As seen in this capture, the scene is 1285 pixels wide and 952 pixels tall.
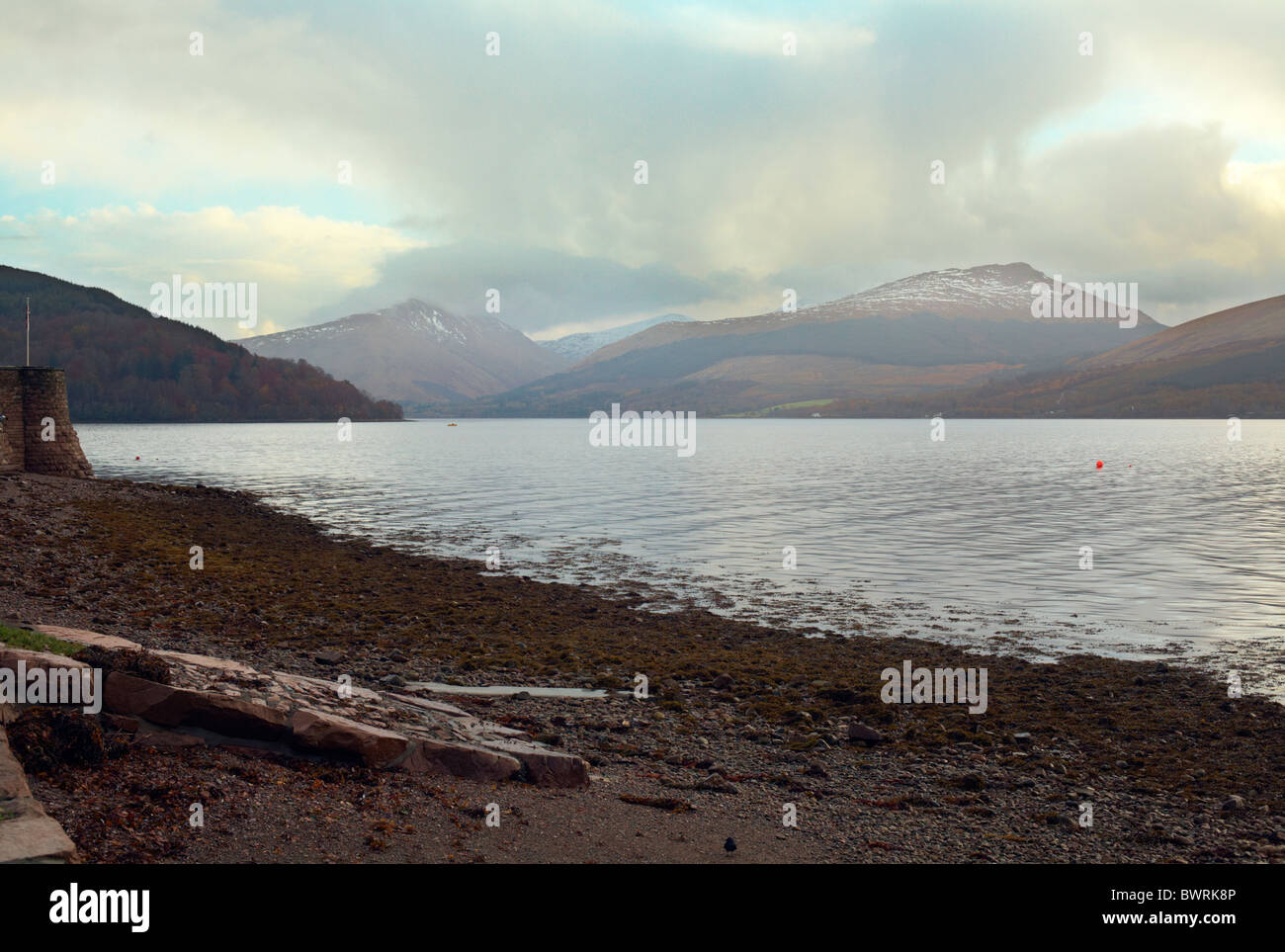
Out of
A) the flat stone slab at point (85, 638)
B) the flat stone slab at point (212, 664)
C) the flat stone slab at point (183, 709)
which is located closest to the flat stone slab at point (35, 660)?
the flat stone slab at point (183, 709)

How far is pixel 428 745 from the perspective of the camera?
11.1m

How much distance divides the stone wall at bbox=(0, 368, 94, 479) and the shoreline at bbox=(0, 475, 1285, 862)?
65.5 feet

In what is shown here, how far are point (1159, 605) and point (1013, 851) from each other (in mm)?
19671

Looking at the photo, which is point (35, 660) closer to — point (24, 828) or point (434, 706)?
point (24, 828)

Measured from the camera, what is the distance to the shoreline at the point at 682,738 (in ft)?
31.6

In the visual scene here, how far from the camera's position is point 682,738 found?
1426 cm

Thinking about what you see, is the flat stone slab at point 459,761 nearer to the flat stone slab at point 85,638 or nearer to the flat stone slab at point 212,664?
the flat stone slab at point 212,664

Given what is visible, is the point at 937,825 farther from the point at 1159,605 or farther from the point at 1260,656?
the point at 1159,605

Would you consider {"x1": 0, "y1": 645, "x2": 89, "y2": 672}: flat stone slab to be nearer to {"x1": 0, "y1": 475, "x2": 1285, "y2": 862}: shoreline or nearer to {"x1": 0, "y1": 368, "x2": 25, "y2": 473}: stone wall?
{"x1": 0, "y1": 475, "x2": 1285, "y2": 862}: shoreline

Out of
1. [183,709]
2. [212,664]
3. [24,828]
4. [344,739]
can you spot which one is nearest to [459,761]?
[344,739]

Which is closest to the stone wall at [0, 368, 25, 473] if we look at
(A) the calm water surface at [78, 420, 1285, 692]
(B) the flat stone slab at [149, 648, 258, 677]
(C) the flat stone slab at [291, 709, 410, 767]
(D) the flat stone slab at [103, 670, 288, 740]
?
(A) the calm water surface at [78, 420, 1285, 692]

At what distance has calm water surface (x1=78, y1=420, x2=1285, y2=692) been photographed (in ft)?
80.8

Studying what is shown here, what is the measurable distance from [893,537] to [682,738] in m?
30.0

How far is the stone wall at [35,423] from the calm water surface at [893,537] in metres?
11.7
